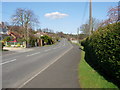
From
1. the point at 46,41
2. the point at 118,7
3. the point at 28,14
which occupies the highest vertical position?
the point at 28,14

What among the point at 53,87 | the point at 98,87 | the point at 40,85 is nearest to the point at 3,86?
the point at 40,85

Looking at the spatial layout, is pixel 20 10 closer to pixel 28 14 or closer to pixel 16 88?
pixel 28 14

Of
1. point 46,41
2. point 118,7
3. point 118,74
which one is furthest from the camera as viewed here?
point 46,41

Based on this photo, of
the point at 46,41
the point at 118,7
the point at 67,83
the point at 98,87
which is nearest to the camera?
the point at 98,87

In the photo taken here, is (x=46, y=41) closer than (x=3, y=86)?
No

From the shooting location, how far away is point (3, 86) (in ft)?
20.1

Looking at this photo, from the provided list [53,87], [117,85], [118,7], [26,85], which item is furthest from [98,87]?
[118,7]

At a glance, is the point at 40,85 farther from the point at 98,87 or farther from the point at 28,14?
the point at 28,14

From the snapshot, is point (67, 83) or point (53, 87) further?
point (67, 83)

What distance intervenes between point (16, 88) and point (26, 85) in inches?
17.5

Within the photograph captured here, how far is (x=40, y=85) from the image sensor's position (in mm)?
6023

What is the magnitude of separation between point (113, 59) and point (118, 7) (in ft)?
23.9

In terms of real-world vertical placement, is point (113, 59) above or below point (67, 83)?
above

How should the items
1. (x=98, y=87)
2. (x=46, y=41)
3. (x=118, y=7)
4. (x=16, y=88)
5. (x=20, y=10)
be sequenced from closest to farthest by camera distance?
(x=98, y=87) < (x=16, y=88) < (x=118, y=7) < (x=20, y=10) < (x=46, y=41)
